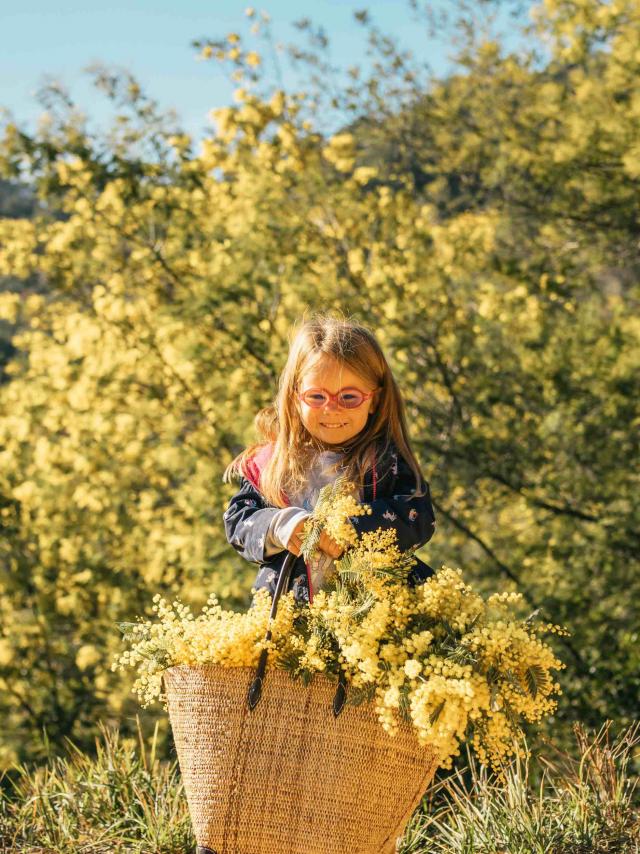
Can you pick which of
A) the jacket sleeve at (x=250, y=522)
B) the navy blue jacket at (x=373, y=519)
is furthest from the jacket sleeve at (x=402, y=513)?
the jacket sleeve at (x=250, y=522)

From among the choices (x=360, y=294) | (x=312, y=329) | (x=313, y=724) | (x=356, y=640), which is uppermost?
(x=360, y=294)

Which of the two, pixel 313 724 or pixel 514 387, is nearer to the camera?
pixel 313 724

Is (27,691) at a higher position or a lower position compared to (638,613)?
lower

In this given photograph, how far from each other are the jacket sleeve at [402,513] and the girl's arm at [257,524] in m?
0.14

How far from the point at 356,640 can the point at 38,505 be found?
532 cm

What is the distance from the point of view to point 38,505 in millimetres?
6953

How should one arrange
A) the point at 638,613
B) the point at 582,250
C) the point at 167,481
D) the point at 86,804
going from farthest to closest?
the point at 582,250 → the point at 167,481 → the point at 638,613 → the point at 86,804

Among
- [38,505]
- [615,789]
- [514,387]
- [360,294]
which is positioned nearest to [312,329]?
[615,789]

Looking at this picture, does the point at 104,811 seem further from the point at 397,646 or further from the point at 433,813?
the point at 397,646

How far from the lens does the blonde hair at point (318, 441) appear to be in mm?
2537

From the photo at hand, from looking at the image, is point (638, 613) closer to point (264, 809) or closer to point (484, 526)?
point (484, 526)

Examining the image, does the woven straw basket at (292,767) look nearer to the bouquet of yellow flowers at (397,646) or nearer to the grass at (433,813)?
the bouquet of yellow flowers at (397,646)

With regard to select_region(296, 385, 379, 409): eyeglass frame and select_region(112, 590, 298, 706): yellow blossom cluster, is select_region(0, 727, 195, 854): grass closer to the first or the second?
select_region(112, 590, 298, 706): yellow blossom cluster

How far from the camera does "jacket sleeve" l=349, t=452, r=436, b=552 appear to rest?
2293 mm
